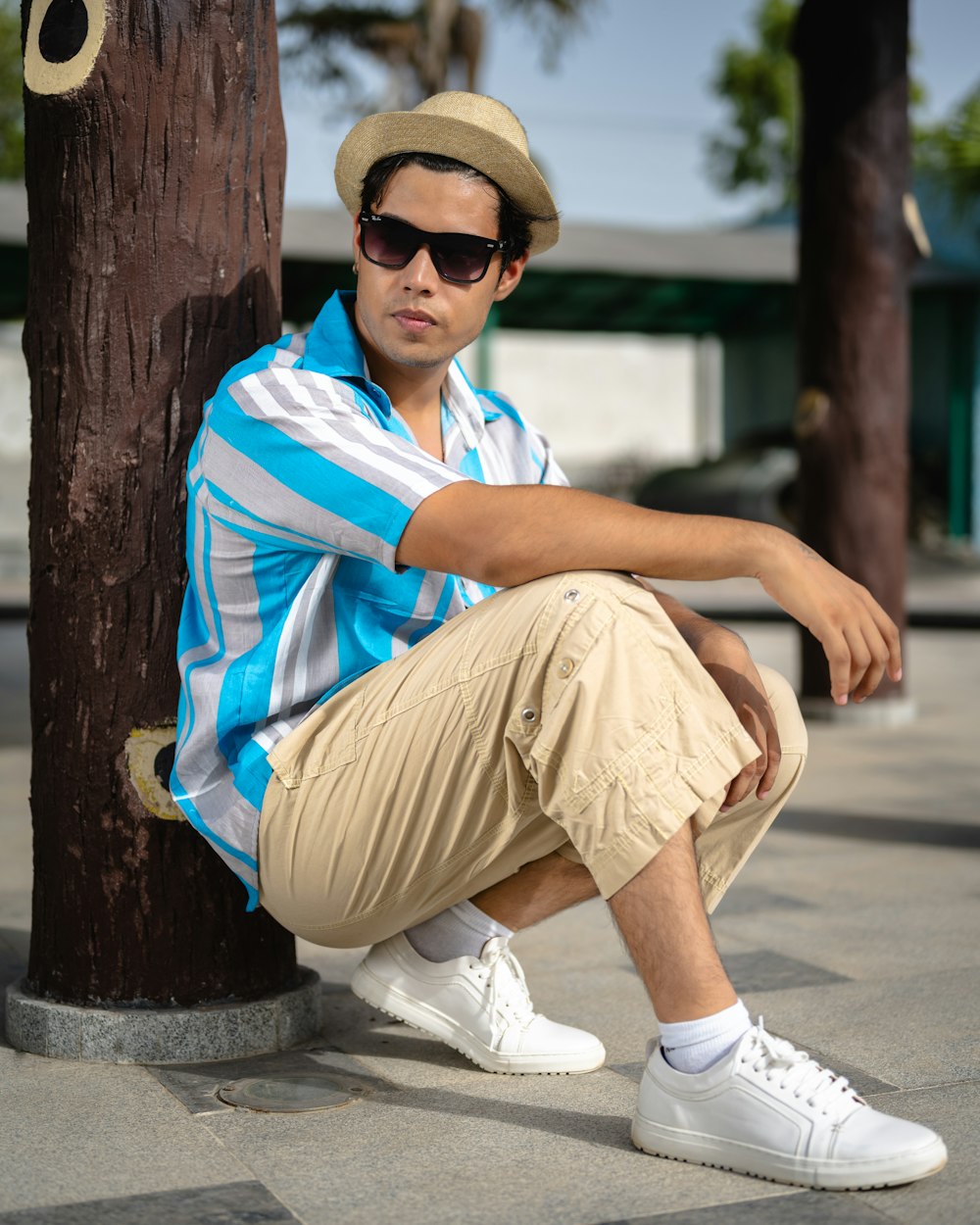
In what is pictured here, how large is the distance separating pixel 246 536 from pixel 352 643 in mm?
257

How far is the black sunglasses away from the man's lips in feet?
0.23

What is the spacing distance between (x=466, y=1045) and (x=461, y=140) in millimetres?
1521

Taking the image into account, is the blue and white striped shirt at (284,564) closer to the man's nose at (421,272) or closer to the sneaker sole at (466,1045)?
the man's nose at (421,272)

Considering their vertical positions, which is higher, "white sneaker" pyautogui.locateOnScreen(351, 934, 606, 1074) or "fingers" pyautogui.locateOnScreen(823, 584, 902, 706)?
"fingers" pyautogui.locateOnScreen(823, 584, 902, 706)

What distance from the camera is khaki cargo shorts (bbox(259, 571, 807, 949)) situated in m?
2.21

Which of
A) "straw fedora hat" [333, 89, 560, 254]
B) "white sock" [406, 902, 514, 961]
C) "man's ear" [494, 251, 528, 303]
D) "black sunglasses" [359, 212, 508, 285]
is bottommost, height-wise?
"white sock" [406, 902, 514, 961]

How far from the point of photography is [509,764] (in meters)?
2.36

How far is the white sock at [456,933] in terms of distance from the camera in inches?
108

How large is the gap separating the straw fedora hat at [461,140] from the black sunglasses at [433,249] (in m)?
0.11

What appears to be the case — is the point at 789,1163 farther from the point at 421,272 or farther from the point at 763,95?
the point at 763,95

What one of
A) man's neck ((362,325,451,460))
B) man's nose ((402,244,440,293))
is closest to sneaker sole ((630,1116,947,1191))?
man's neck ((362,325,451,460))

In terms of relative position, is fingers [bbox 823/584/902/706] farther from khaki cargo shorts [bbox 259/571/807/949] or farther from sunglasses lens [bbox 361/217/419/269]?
sunglasses lens [bbox 361/217/419/269]

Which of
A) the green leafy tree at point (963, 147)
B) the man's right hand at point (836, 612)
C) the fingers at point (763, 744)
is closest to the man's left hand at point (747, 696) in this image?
the fingers at point (763, 744)

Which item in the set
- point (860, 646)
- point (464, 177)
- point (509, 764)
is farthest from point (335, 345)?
point (860, 646)
